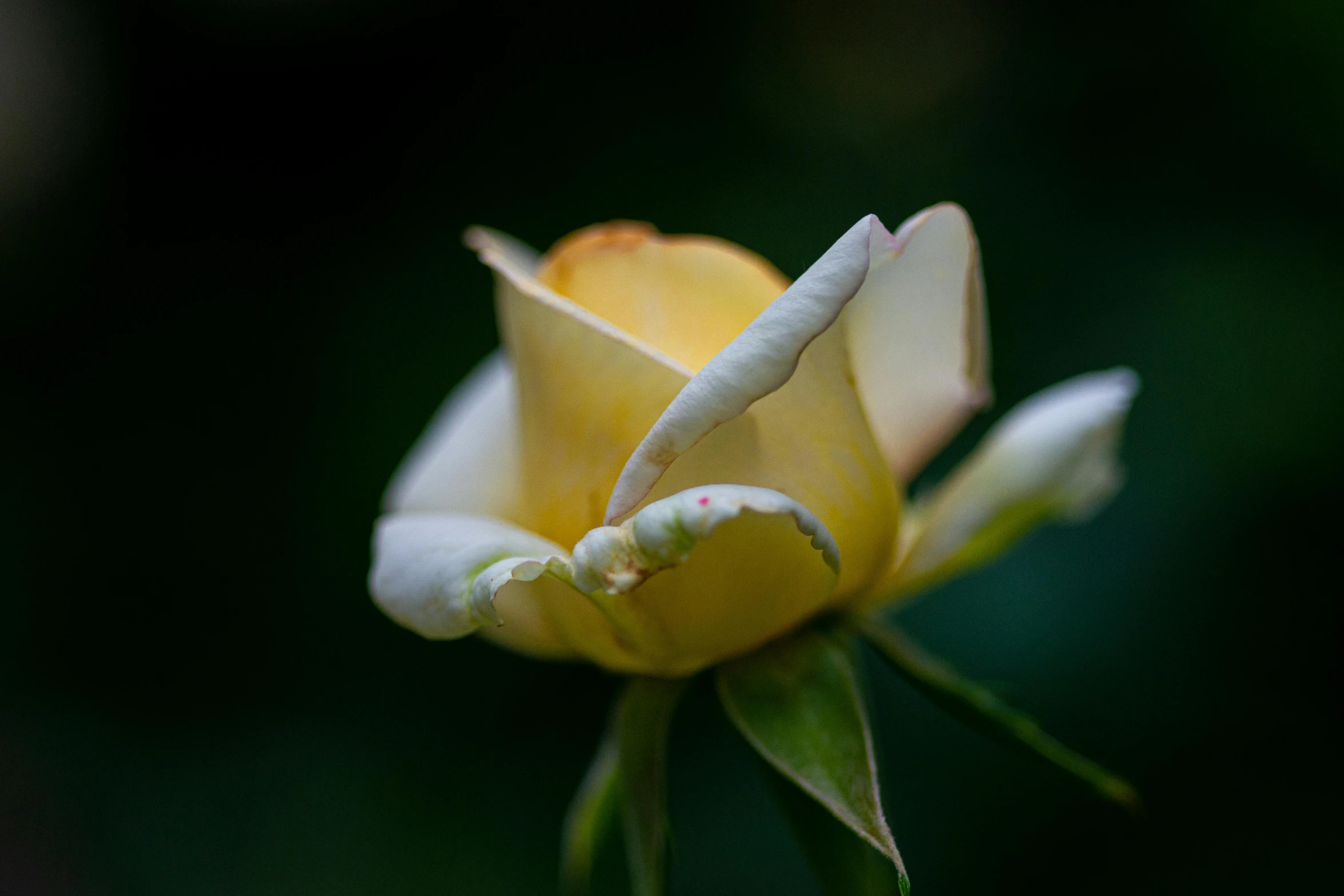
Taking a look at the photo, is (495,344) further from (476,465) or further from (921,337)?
(921,337)

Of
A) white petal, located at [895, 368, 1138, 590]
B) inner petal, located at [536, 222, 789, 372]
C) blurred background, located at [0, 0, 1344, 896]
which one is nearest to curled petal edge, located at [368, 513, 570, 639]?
inner petal, located at [536, 222, 789, 372]

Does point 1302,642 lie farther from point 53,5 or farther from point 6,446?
point 53,5

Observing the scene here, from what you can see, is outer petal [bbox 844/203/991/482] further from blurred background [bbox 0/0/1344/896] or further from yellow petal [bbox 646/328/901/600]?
blurred background [bbox 0/0/1344/896]

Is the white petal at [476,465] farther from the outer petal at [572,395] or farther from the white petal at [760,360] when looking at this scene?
the white petal at [760,360]

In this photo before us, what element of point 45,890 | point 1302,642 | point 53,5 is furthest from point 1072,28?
point 45,890

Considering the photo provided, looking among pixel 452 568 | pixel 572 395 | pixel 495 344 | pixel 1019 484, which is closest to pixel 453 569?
pixel 452 568

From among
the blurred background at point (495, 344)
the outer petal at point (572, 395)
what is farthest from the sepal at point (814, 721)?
the blurred background at point (495, 344)
